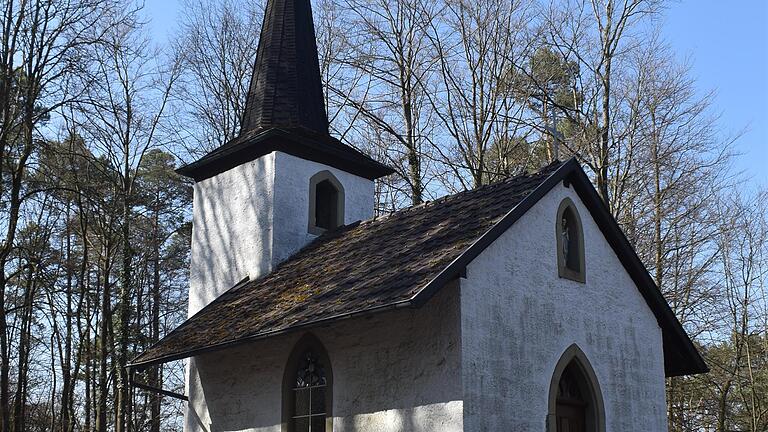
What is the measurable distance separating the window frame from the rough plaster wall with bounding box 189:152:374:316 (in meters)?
0.09

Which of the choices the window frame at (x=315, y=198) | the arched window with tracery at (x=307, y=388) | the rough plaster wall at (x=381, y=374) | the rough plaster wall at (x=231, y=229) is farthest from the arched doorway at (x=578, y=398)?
the window frame at (x=315, y=198)

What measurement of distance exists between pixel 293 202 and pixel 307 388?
14.9ft

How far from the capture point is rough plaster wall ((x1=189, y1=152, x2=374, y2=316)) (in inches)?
619

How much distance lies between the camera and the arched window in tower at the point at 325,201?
53.8ft

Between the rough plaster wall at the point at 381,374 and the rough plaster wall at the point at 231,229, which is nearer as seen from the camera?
the rough plaster wall at the point at 381,374

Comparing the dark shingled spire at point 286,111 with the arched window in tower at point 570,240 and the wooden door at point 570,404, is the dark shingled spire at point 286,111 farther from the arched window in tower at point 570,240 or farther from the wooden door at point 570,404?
the wooden door at point 570,404

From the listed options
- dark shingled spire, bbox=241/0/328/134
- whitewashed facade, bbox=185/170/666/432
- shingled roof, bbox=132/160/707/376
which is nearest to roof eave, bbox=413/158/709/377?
shingled roof, bbox=132/160/707/376

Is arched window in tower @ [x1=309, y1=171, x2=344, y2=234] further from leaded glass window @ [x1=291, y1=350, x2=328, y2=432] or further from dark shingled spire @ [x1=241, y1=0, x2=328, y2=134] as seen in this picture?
leaded glass window @ [x1=291, y1=350, x2=328, y2=432]

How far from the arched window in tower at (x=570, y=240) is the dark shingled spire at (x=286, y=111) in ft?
17.6

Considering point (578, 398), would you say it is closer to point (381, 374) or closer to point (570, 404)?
point (570, 404)

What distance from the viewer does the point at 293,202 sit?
633 inches

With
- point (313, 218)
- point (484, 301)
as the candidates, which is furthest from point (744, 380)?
point (484, 301)

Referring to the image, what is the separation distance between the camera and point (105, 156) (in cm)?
2355

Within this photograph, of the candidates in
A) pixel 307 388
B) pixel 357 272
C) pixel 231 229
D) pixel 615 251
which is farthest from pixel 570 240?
pixel 231 229
